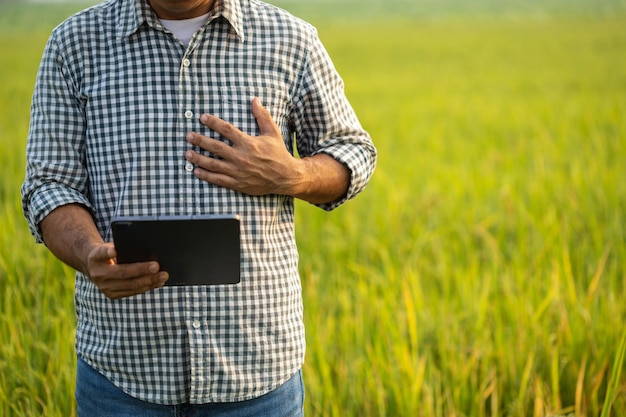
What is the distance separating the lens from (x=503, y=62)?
14.6 metres

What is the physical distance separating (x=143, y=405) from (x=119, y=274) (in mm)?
306

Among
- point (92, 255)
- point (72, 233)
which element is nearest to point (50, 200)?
point (72, 233)

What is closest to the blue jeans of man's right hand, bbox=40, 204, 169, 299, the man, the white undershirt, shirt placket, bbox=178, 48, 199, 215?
the man

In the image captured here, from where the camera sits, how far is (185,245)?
4.06 feet

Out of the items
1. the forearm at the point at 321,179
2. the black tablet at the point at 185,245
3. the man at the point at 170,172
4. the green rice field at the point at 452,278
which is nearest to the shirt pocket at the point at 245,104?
the man at the point at 170,172

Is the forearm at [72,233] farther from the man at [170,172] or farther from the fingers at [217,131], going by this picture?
the fingers at [217,131]

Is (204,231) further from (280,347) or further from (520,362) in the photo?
(520,362)

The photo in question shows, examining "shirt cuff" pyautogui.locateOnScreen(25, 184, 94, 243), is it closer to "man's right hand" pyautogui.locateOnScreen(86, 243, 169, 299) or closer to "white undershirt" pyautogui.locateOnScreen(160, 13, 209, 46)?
"man's right hand" pyautogui.locateOnScreen(86, 243, 169, 299)

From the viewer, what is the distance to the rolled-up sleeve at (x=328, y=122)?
1.48 metres

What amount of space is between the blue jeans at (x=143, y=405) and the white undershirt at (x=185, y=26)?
2.10 feet

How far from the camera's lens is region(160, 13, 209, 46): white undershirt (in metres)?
1.42

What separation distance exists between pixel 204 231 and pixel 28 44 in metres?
18.1

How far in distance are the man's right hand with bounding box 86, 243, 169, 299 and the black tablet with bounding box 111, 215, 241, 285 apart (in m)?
0.02

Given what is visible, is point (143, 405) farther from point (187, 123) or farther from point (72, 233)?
point (187, 123)
